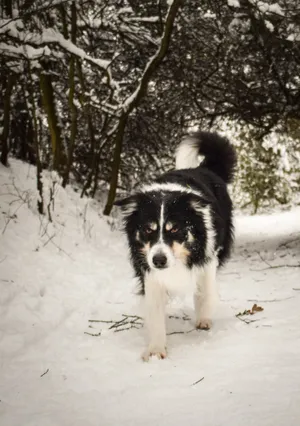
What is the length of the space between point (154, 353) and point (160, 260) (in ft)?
2.48

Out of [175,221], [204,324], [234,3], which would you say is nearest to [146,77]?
[234,3]

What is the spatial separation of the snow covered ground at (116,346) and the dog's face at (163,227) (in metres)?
0.78

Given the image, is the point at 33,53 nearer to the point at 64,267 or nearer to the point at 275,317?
the point at 64,267

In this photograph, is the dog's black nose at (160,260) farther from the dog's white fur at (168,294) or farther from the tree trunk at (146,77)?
the tree trunk at (146,77)

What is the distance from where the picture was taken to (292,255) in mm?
6793

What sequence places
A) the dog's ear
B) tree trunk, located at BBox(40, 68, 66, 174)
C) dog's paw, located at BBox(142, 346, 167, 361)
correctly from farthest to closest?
1. tree trunk, located at BBox(40, 68, 66, 174)
2. the dog's ear
3. dog's paw, located at BBox(142, 346, 167, 361)

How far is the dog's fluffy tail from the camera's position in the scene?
16.6 feet

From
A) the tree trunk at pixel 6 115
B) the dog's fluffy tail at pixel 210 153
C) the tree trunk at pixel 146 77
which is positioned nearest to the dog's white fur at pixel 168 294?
the dog's fluffy tail at pixel 210 153

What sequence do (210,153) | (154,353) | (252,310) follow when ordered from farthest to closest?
(210,153) < (252,310) < (154,353)

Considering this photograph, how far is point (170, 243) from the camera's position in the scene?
331cm

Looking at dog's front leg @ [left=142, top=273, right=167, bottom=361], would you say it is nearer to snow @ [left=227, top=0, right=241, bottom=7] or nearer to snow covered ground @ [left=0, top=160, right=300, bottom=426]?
snow covered ground @ [left=0, top=160, right=300, bottom=426]

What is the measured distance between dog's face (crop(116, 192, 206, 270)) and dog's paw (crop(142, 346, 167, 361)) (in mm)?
674

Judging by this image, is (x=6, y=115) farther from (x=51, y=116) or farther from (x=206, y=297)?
(x=206, y=297)

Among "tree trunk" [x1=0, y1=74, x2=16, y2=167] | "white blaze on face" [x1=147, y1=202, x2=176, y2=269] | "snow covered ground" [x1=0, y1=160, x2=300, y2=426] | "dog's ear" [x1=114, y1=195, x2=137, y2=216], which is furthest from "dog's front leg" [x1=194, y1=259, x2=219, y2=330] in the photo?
"tree trunk" [x1=0, y1=74, x2=16, y2=167]
